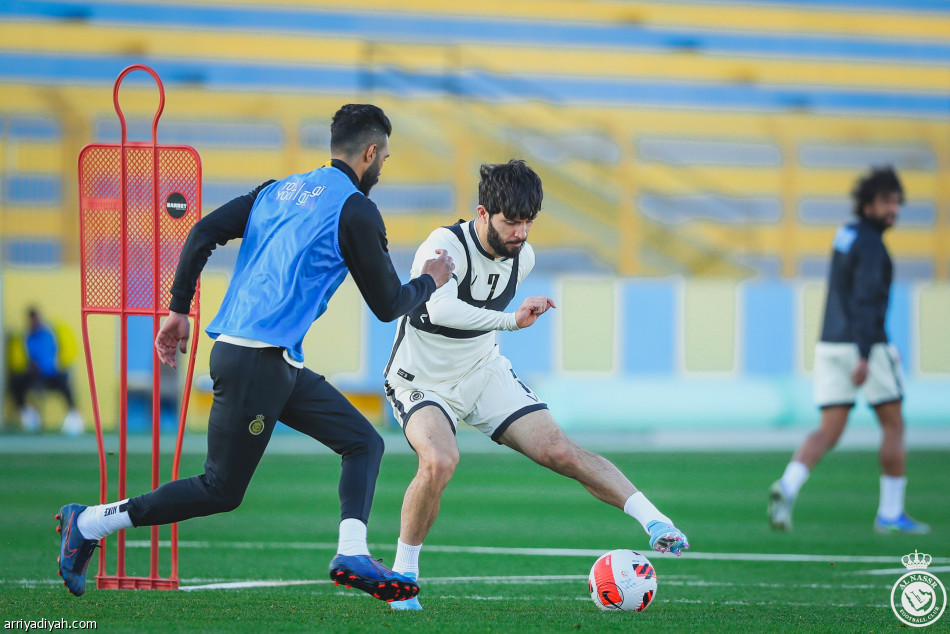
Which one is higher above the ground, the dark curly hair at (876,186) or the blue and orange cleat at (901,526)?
the dark curly hair at (876,186)

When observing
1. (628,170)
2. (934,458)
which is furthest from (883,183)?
(628,170)

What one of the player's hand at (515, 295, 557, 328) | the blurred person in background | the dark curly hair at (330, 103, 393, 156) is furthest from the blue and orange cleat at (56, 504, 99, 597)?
the blurred person in background

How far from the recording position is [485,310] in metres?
5.77

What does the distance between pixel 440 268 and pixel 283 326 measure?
2.45ft

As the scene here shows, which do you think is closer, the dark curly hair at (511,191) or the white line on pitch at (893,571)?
the dark curly hair at (511,191)

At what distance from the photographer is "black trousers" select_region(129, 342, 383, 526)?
5.15m

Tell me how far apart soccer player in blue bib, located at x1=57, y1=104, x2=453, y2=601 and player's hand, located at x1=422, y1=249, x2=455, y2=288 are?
0.21 ft

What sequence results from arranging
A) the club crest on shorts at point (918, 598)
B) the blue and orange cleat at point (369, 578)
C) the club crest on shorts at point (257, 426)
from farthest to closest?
1. the club crest on shorts at point (918, 598)
2. the club crest on shorts at point (257, 426)
3. the blue and orange cleat at point (369, 578)

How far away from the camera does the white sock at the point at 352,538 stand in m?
5.17

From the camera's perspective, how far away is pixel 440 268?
5539 millimetres

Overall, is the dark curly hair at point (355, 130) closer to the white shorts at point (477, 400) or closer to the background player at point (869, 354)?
the white shorts at point (477, 400)

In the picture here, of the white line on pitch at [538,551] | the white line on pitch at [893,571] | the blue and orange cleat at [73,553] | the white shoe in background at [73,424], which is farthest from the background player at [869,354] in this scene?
the white shoe in background at [73,424]

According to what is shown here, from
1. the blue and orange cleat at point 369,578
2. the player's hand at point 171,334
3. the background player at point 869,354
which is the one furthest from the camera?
the background player at point 869,354

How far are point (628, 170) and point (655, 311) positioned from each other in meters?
2.56
